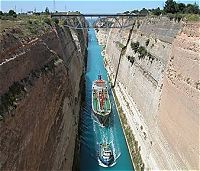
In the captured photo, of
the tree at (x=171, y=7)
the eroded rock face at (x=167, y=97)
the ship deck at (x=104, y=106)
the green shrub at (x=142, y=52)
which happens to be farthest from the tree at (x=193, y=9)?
A: the ship deck at (x=104, y=106)

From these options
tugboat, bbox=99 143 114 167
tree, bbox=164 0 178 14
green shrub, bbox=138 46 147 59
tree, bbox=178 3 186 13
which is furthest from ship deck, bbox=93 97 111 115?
tree, bbox=178 3 186 13

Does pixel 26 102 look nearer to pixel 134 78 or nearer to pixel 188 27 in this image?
pixel 188 27

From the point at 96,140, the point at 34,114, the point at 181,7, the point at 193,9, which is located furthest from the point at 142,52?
the point at 34,114

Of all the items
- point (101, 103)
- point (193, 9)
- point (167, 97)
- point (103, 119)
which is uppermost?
point (193, 9)

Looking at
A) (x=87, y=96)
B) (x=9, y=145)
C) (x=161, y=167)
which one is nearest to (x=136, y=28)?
(x=87, y=96)

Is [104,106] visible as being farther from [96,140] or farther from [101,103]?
[96,140]

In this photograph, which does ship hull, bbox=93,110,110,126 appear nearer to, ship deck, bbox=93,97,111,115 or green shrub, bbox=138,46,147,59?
ship deck, bbox=93,97,111,115
